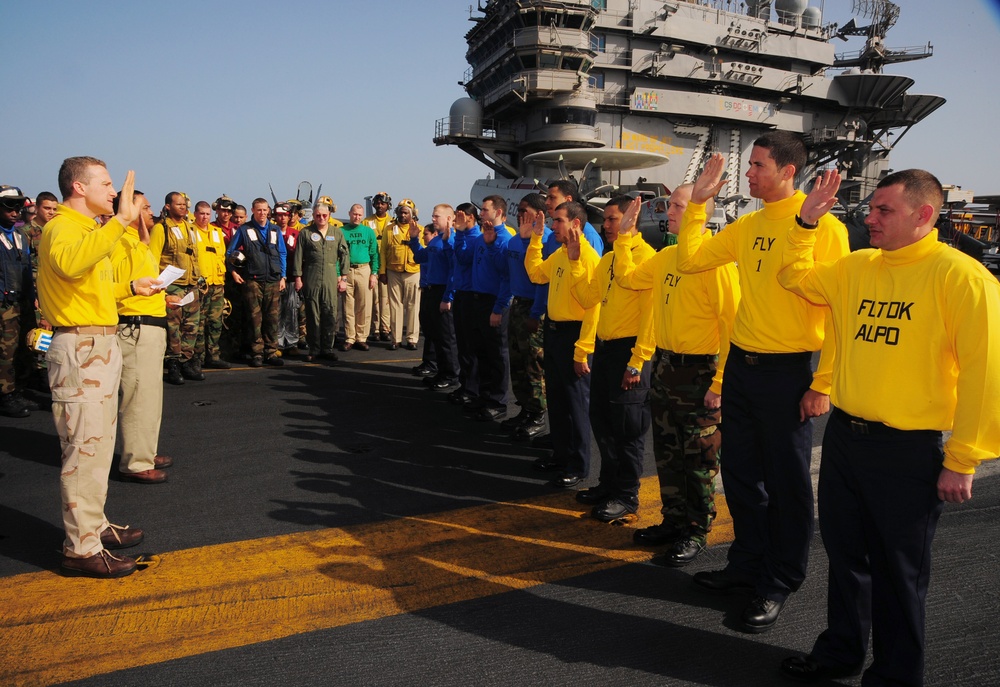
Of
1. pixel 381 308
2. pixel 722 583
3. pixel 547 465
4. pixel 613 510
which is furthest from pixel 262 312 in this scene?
pixel 722 583

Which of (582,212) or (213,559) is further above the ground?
(582,212)

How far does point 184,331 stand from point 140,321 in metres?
3.58

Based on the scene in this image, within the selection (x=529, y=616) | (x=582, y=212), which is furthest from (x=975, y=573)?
(x=582, y=212)

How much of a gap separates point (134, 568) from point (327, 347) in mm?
6659

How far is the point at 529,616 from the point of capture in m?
3.31

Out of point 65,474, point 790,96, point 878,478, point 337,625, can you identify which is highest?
point 790,96

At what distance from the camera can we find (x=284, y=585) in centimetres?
358

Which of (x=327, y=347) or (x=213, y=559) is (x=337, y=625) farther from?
(x=327, y=347)

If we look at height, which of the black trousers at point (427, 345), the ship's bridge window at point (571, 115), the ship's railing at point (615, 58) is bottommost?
the black trousers at point (427, 345)

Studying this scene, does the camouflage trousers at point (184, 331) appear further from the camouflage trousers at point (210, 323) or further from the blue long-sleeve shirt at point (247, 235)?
the blue long-sleeve shirt at point (247, 235)

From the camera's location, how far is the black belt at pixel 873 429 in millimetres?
2559

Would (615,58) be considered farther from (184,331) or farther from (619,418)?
(619,418)

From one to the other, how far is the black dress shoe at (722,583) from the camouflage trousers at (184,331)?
7067 mm

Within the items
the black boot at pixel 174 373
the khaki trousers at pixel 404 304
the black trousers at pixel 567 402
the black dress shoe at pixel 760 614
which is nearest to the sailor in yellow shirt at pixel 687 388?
the black dress shoe at pixel 760 614
